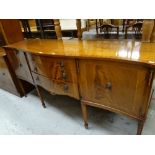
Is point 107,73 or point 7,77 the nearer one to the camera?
point 107,73

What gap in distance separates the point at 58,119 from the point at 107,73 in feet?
3.28

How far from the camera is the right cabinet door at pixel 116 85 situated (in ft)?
3.08

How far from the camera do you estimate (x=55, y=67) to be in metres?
1.32

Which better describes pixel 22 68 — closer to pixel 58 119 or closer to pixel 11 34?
pixel 11 34

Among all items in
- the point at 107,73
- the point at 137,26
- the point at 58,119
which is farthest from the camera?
the point at 137,26

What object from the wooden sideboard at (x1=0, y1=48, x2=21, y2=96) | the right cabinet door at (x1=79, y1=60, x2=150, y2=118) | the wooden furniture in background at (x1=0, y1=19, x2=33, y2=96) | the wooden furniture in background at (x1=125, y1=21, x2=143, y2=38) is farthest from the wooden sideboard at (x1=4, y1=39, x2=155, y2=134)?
the wooden furniture in background at (x1=125, y1=21, x2=143, y2=38)

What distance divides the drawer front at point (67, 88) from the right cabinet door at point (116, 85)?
9 cm

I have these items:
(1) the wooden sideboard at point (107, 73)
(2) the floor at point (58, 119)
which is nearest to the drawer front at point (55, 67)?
(1) the wooden sideboard at point (107, 73)

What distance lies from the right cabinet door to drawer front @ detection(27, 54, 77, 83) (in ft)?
0.30

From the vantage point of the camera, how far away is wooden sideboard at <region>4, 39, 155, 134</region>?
36.5 inches

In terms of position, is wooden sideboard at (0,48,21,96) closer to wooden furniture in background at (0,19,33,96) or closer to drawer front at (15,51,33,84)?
wooden furniture in background at (0,19,33,96)

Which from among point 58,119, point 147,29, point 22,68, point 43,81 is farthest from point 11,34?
point 147,29

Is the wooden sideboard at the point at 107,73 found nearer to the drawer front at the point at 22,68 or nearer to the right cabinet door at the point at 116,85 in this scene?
the right cabinet door at the point at 116,85

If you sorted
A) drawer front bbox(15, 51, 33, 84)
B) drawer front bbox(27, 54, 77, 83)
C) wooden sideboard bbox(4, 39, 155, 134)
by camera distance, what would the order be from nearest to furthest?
wooden sideboard bbox(4, 39, 155, 134)
drawer front bbox(27, 54, 77, 83)
drawer front bbox(15, 51, 33, 84)
